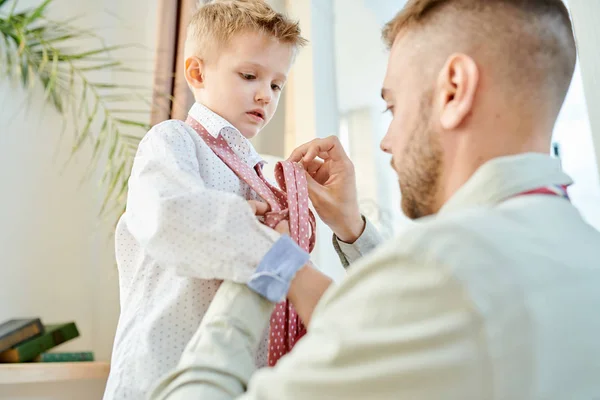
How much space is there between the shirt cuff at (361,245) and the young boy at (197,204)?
0.22m

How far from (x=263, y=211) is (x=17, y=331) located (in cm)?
118

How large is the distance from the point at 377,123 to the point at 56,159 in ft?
3.89

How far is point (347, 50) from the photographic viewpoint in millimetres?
2262

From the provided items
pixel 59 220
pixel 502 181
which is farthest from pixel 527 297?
pixel 59 220

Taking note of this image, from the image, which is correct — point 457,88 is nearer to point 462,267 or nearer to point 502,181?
point 502,181

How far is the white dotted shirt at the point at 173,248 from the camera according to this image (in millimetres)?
870

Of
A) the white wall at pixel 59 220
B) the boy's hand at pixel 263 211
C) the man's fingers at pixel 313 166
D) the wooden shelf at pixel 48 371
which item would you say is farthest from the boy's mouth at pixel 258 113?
the white wall at pixel 59 220

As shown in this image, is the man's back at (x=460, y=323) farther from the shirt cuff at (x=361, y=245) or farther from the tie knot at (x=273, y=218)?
the shirt cuff at (x=361, y=245)

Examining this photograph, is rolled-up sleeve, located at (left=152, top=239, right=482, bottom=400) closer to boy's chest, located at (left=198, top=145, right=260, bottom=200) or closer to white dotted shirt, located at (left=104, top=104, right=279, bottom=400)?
white dotted shirt, located at (left=104, top=104, right=279, bottom=400)


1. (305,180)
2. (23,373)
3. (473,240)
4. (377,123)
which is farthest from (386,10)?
(473,240)

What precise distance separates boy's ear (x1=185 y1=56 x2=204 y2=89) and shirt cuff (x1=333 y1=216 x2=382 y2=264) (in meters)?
0.43

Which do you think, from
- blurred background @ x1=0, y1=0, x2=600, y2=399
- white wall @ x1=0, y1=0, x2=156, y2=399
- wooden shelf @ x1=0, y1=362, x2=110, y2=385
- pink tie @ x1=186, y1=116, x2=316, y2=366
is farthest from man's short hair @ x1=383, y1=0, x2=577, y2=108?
white wall @ x1=0, y1=0, x2=156, y2=399

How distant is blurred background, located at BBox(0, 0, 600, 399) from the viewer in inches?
81.7

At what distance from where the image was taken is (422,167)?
84 centimetres
